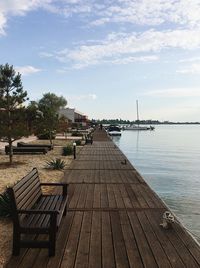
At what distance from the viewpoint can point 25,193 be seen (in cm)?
602

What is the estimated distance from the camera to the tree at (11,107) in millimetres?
17547

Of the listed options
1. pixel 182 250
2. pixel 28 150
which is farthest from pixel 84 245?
pixel 28 150

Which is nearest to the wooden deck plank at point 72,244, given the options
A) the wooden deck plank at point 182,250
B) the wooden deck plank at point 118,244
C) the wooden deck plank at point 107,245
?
the wooden deck plank at point 107,245

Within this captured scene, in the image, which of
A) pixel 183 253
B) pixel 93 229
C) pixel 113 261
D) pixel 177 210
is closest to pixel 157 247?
pixel 183 253

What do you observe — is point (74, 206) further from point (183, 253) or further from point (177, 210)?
point (177, 210)

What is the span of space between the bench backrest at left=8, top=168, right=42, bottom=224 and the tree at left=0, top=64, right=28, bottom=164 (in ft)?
35.0

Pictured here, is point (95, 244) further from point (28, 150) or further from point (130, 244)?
point (28, 150)

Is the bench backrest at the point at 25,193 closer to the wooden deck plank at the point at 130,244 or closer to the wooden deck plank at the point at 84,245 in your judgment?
the wooden deck plank at the point at 84,245

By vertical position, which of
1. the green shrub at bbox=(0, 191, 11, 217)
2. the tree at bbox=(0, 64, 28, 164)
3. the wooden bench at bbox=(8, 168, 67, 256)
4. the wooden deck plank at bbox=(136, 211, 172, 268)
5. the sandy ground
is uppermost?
the tree at bbox=(0, 64, 28, 164)

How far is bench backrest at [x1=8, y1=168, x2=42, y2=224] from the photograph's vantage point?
5.25 meters

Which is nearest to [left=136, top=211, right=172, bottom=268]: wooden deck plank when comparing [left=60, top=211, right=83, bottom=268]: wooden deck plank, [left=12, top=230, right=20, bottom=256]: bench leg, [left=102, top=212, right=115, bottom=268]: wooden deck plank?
[left=102, top=212, right=115, bottom=268]: wooden deck plank

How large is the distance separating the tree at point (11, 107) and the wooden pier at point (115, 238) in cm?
825

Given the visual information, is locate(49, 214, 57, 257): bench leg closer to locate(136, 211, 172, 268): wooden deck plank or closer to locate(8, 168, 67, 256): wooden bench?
locate(8, 168, 67, 256): wooden bench

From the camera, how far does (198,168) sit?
25.5 metres
